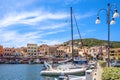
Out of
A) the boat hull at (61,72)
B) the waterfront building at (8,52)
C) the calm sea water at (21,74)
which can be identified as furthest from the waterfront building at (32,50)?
the boat hull at (61,72)

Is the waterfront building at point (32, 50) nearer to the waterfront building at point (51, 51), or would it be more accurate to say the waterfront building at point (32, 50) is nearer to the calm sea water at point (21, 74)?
the waterfront building at point (51, 51)

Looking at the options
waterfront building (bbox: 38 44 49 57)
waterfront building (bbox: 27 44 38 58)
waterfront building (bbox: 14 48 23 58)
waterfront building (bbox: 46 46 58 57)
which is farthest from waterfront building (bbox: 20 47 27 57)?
waterfront building (bbox: 46 46 58 57)

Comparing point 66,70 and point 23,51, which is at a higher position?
point 23,51

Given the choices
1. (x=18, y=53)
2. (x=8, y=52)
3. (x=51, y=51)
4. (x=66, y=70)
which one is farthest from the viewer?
(x=51, y=51)

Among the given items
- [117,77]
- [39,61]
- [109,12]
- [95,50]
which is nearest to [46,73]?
[109,12]

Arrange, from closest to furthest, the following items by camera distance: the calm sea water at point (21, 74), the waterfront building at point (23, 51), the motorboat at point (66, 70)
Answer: the motorboat at point (66, 70)
the calm sea water at point (21, 74)
the waterfront building at point (23, 51)

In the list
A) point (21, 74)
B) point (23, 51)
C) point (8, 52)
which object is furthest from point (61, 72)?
point (23, 51)

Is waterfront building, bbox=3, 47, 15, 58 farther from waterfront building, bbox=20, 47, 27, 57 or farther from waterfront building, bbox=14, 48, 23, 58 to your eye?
waterfront building, bbox=20, 47, 27, 57

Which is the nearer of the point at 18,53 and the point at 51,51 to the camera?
the point at 18,53

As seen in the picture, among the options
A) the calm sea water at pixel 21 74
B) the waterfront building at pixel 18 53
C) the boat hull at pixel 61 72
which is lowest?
the calm sea water at pixel 21 74

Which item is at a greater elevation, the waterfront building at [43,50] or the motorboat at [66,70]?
the waterfront building at [43,50]

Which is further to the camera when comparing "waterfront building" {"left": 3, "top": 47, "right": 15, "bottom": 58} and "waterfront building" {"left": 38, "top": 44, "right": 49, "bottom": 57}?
"waterfront building" {"left": 38, "top": 44, "right": 49, "bottom": 57}

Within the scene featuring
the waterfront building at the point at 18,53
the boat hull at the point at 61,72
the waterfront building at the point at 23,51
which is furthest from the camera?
the waterfront building at the point at 23,51

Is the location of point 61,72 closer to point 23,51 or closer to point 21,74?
point 21,74
